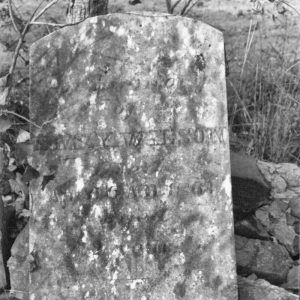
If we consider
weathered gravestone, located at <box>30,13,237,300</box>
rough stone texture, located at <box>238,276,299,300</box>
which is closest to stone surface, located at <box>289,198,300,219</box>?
rough stone texture, located at <box>238,276,299,300</box>

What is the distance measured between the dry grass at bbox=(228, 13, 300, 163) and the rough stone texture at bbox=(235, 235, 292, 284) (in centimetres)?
90

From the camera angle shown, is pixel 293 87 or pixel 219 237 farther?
pixel 293 87

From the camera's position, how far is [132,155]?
2.95 meters

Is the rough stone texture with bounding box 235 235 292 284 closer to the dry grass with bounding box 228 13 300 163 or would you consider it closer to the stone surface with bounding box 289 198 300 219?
the stone surface with bounding box 289 198 300 219

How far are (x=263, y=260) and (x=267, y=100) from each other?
4.76ft

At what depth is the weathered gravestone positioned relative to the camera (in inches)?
115

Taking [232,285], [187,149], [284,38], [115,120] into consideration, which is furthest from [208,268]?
[284,38]

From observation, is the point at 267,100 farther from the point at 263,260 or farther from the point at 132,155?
the point at 132,155

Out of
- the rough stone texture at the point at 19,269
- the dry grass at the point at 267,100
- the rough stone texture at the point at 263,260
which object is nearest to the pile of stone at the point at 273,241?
the rough stone texture at the point at 263,260

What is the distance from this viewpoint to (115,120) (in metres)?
2.95

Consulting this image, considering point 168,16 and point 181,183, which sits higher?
point 168,16

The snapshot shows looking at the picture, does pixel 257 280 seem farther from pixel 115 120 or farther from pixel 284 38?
pixel 284 38

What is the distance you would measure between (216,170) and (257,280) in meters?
0.61

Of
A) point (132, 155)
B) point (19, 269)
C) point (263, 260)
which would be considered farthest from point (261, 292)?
point (19, 269)
